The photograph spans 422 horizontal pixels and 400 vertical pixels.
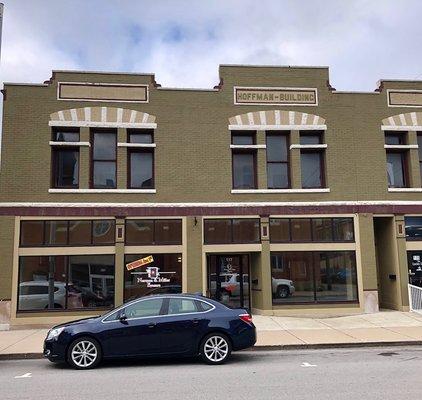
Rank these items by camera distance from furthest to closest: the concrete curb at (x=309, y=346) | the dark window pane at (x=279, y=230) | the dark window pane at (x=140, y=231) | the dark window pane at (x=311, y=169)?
the dark window pane at (x=311, y=169) < the dark window pane at (x=279, y=230) < the dark window pane at (x=140, y=231) < the concrete curb at (x=309, y=346)

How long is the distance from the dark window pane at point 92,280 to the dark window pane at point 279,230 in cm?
537

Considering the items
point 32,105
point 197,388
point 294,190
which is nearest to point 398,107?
point 294,190

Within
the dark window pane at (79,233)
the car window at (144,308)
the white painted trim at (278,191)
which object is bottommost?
the car window at (144,308)

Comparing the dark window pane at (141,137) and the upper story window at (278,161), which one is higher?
the dark window pane at (141,137)

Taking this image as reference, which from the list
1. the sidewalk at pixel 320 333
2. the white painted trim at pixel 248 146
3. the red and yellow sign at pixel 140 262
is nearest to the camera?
the sidewalk at pixel 320 333

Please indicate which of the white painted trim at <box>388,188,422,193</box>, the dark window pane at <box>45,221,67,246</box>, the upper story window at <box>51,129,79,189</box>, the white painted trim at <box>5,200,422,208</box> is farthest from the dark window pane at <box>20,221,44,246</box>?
the white painted trim at <box>388,188,422,193</box>

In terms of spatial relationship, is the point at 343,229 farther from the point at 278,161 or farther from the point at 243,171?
the point at 243,171

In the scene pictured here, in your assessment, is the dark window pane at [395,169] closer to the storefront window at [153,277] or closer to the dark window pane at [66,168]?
the storefront window at [153,277]

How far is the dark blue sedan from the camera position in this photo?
1003cm

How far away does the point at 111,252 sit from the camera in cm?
1636

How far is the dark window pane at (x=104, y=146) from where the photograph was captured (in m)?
17.2

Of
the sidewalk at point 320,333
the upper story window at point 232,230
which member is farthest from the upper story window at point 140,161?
the sidewalk at point 320,333

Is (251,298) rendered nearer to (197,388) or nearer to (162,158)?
(162,158)

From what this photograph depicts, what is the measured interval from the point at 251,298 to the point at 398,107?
28.0ft
